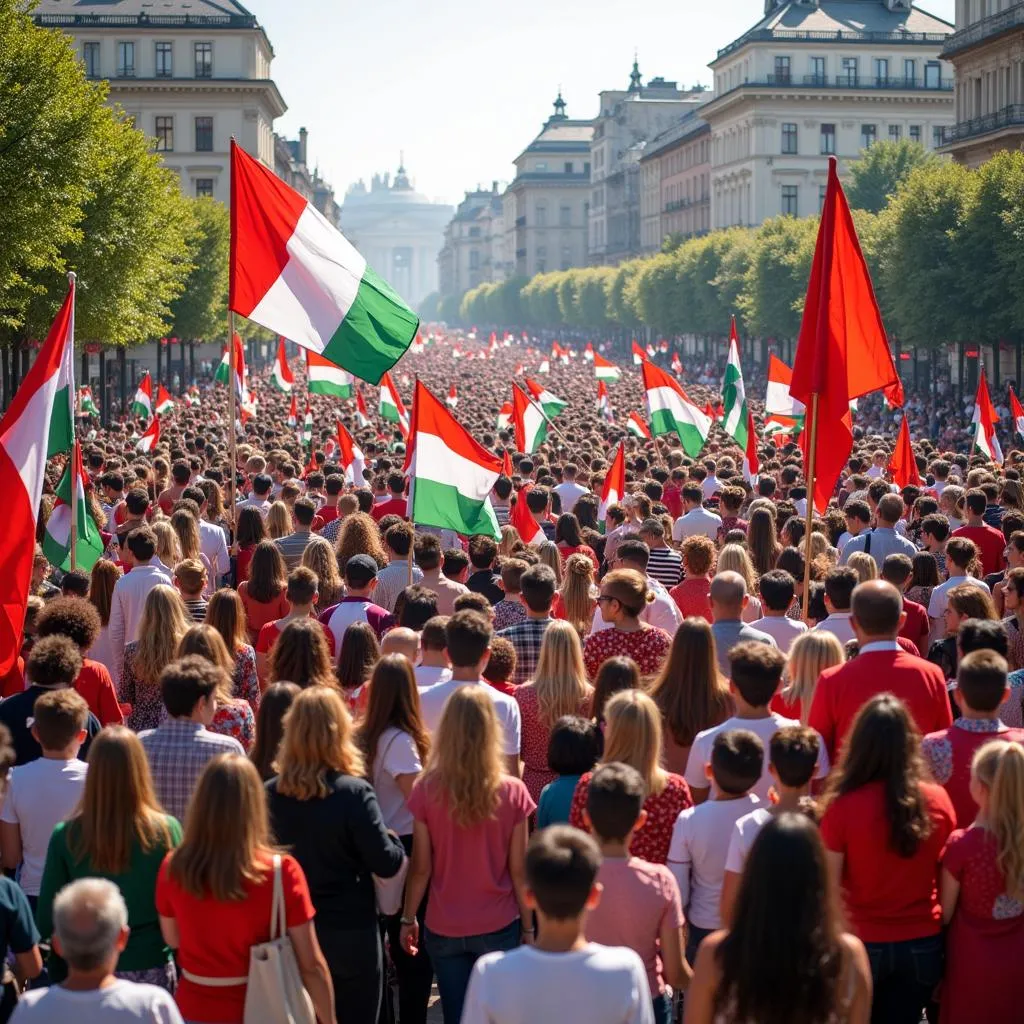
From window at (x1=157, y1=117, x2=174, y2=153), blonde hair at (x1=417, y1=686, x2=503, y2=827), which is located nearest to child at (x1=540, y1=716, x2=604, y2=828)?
blonde hair at (x1=417, y1=686, x2=503, y2=827)

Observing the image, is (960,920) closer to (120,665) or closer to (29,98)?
(120,665)

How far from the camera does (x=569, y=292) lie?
136 metres

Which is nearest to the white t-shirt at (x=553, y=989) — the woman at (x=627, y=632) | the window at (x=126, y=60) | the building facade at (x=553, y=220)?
the woman at (x=627, y=632)

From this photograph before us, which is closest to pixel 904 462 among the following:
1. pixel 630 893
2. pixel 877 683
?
pixel 877 683

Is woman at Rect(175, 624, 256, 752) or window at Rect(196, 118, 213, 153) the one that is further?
window at Rect(196, 118, 213, 153)

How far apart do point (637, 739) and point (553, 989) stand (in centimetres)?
195

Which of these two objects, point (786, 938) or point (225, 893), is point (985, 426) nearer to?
point (225, 893)

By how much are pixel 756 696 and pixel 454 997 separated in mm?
1592

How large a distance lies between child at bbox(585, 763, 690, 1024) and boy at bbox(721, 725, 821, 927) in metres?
0.23

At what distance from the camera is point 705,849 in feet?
20.8

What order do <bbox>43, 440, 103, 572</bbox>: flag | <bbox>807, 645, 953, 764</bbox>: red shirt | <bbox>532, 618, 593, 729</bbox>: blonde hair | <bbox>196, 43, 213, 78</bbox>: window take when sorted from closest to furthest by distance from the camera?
1. <bbox>807, 645, 953, 764</bbox>: red shirt
2. <bbox>532, 618, 593, 729</bbox>: blonde hair
3. <bbox>43, 440, 103, 572</bbox>: flag
4. <bbox>196, 43, 213, 78</bbox>: window

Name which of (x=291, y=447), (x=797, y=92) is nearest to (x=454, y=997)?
(x=291, y=447)

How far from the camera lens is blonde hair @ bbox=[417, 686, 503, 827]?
21.2 feet

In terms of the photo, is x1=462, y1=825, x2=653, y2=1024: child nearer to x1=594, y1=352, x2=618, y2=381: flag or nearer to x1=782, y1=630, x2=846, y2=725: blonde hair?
x1=782, y1=630, x2=846, y2=725: blonde hair
